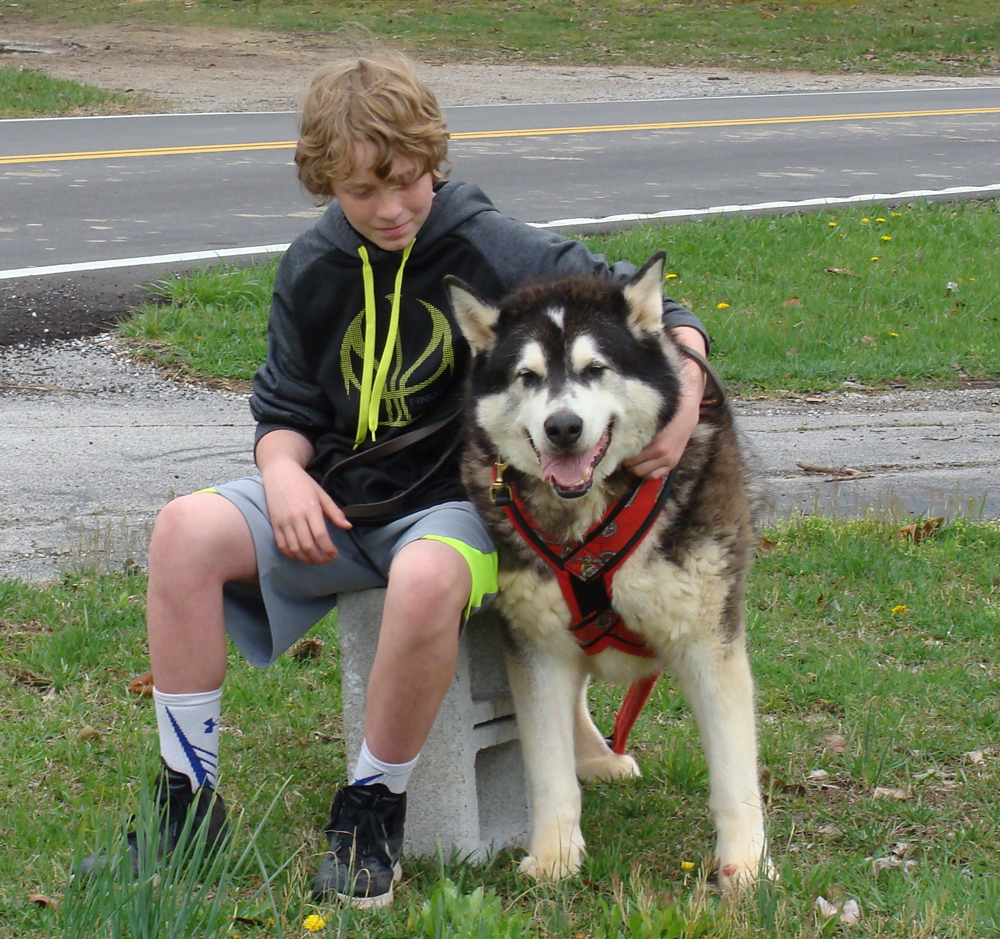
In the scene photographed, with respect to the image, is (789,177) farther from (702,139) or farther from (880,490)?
(880,490)

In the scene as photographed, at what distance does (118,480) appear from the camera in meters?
5.31

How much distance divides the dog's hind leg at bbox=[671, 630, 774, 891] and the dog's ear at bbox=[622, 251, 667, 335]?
0.71 m

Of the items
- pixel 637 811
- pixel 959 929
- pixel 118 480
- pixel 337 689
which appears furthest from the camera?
pixel 118 480

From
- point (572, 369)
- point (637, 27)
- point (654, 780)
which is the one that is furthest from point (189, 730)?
point (637, 27)

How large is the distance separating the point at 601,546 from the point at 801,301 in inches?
219

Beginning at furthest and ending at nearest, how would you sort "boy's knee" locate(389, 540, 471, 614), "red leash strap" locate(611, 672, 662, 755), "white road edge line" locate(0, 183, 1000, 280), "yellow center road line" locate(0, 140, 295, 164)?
"yellow center road line" locate(0, 140, 295, 164)
"white road edge line" locate(0, 183, 1000, 280)
"red leash strap" locate(611, 672, 662, 755)
"boy's knee" locate(389, 540, 471, 614)

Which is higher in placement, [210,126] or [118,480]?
[210,126]

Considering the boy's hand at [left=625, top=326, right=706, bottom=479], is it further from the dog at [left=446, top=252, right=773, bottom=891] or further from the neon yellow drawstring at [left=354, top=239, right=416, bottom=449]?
the neon yellow drawstring at [left=354, top=239, right=416, bottom=449]

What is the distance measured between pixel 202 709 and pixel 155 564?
0.34m

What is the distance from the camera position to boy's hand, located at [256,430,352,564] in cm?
272

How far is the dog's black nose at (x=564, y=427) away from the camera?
2.51m

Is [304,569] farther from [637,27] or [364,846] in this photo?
[637,27]

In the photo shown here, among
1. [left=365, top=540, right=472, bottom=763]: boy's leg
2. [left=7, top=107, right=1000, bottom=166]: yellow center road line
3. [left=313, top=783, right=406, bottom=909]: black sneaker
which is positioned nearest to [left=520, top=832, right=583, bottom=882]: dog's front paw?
[left=313, top=783, right=406, bottom=909]: black sneaker

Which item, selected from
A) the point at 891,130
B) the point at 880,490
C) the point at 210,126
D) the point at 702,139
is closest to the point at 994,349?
the point at 880,490
